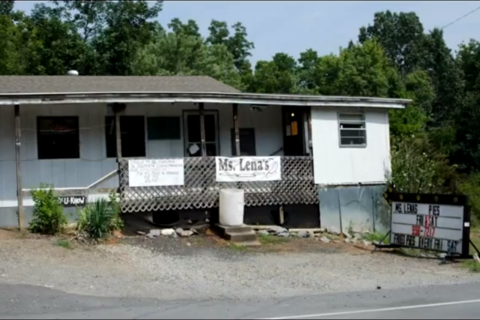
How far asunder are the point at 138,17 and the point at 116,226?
18775mm

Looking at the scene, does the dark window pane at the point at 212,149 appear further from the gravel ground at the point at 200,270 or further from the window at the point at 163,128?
the gravel ground at the point at 200,270

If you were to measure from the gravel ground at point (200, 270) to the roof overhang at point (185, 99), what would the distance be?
3.74 m

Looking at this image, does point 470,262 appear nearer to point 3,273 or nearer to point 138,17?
point 3,273

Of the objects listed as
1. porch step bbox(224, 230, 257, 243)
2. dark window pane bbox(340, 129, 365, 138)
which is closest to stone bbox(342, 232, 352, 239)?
dark window pane bbox(340, 129, 365, 138)

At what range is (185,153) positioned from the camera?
69.9ft

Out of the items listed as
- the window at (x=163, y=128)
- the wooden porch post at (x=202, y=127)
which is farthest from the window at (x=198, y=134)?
the wooden porch post at (x=202, y=127)

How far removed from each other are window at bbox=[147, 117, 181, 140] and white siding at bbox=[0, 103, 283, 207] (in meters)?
0.14

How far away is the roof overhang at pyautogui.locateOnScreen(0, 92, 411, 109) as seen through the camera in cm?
1797

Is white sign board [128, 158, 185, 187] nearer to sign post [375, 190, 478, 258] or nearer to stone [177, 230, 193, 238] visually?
stone [177, 230, 193, 238]

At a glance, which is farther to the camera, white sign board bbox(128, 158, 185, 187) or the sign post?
white sign board bbox(128, 158, 185, 187)

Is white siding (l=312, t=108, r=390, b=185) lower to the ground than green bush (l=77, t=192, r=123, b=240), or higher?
higher

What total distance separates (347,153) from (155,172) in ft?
20.9

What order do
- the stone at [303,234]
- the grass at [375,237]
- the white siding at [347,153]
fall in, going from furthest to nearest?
the white siding at [347,153], the grass at [375,237], the stone at [303,234]

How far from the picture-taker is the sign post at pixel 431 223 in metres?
17.6
